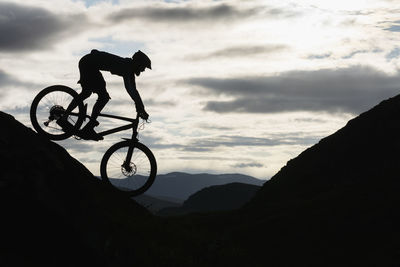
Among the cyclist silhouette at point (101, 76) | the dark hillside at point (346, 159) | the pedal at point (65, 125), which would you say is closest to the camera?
the cyclist silhouette at point (101, 76)

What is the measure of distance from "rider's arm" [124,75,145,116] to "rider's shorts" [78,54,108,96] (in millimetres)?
785

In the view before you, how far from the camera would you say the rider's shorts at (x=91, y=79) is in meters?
14.3

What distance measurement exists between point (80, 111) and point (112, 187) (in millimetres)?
2887

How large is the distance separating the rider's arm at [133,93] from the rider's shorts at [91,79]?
0.78 meters

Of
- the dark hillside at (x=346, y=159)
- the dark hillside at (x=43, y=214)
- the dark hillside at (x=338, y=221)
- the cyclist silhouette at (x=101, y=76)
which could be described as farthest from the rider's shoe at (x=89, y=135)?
the dark hillside at (x=346, y=159)

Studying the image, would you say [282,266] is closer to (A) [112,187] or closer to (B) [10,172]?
(A) [112,187]

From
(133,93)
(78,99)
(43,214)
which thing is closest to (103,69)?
(78,99)

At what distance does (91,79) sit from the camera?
14375 millimetres

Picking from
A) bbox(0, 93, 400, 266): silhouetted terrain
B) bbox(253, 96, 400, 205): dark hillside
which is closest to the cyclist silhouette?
bbox(0, 93, 400, 266): silhouetted terrain

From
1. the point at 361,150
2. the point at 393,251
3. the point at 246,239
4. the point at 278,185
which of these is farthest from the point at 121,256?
the point at 361,150

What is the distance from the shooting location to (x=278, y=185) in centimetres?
2958

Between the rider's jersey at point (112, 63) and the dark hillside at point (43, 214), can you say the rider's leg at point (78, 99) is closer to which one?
the rider's jersey at point (112, 63)

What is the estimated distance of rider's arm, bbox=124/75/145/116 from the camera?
14.1m

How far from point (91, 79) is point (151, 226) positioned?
4994 millimetres
